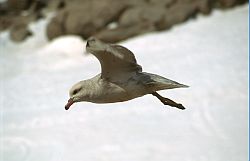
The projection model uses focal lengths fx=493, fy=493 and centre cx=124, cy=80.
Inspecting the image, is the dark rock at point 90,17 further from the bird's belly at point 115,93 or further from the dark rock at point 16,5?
the bird's belly at point 115,93

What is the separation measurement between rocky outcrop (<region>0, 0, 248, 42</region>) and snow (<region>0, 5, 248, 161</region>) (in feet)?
0.77

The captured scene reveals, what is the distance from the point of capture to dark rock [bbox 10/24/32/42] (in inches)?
571

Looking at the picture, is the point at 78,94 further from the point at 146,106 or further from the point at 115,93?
the point at 146,106

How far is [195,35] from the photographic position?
12547 mm

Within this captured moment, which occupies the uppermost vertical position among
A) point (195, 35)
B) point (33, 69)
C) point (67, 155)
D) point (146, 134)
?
point (195, 35)

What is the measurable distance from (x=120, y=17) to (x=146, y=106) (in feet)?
13.9

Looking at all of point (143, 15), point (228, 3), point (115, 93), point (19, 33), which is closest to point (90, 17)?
→ point (143, 15)

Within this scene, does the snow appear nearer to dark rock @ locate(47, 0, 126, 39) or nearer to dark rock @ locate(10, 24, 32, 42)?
dark rock @ locate(47, 0, 126, 39)

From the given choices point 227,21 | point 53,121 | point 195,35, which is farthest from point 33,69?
point 227,21

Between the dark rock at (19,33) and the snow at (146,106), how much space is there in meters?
0.78

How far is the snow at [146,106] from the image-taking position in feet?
28.5

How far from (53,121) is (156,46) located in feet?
12.0

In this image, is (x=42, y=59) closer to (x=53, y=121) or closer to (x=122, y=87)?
(x=53, y=121)

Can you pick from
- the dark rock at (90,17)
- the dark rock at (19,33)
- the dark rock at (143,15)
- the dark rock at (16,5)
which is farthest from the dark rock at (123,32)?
the dark rock at (16,5)
